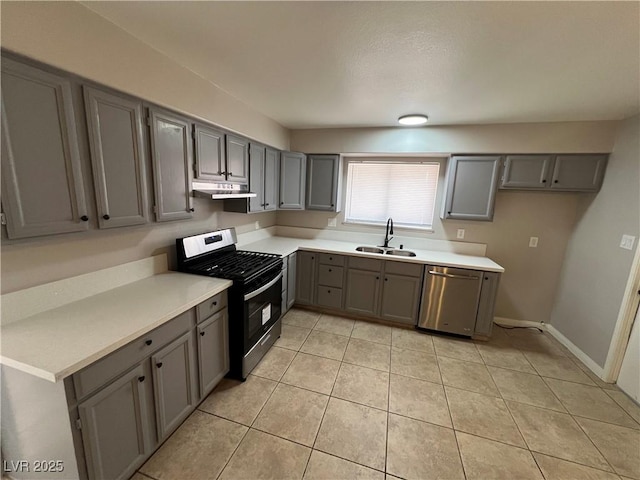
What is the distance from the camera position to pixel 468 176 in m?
3.09

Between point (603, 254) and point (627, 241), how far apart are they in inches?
11.5

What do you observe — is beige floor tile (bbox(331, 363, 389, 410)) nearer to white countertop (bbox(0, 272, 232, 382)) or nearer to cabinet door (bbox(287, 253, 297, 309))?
cabinet door (bbox(287, 253, 297, 309))

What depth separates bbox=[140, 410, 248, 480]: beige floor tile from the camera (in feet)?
4.94

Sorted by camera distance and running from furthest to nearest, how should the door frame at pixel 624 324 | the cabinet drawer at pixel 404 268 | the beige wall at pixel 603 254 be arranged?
the cabinet drawer at pixel 404 268, the beige wall at pixel 603 254, the door frame at pixel 624 324

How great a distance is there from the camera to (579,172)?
2.78m

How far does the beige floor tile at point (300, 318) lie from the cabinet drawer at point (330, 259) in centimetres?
73

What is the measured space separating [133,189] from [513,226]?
13.0 feet

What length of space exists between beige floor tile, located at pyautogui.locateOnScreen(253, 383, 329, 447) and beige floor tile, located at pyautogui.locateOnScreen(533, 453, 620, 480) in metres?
1.44

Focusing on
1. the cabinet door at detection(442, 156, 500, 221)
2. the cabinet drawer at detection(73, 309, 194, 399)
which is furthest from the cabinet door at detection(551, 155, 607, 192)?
the cabinet drawer at detection(73, 309, 194, 399)

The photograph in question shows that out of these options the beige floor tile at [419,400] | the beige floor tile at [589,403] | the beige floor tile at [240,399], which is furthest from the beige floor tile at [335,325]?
the beige floor tile at [589,403]

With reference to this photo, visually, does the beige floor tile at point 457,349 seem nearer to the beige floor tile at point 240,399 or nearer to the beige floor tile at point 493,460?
the beige floor tile at point 493,460

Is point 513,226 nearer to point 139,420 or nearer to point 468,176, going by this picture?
point 468,176

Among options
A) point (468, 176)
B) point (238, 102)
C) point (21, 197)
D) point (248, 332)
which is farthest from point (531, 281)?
point (21, 197)

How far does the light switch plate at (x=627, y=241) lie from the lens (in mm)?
2307
